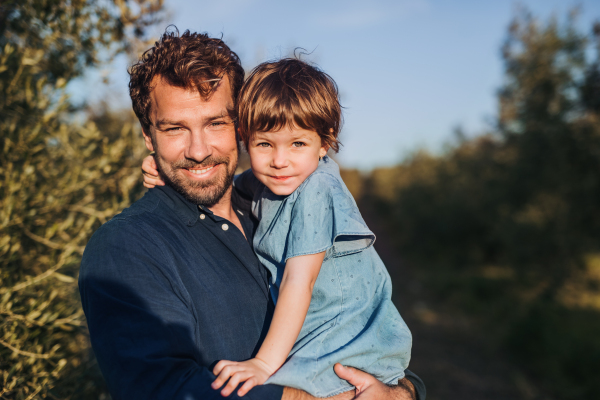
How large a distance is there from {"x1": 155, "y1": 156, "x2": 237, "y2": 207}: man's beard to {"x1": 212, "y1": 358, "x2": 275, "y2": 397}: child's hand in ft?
2.81

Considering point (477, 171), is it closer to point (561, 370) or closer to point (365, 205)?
point (561, 370)

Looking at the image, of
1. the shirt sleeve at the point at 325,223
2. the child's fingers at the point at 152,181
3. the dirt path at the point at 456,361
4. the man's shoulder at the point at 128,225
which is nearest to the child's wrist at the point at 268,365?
the shirt sleeve at the point at 325,223

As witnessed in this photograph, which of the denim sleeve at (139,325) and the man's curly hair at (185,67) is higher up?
the man's curly hair at (185,67)

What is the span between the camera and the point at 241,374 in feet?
5.04

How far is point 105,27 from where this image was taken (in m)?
3.29

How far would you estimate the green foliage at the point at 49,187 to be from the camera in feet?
7.63

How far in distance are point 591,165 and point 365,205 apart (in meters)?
29.5

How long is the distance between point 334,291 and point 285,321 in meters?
0.29

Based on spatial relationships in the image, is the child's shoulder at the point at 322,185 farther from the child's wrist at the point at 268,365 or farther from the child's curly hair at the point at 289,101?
the child's wrist at the point at 268,365

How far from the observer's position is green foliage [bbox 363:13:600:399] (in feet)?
23.0

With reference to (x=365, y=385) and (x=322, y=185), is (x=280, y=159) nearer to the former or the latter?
(x=322, y=185)

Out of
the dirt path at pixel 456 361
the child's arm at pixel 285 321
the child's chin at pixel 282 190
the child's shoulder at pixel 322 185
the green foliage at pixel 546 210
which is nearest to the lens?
the child's arm at pixel 285 321

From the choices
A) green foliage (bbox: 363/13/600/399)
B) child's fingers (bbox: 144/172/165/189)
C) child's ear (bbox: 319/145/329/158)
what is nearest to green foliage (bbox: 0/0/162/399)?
child's fingers (bbox: 144/172/165/189)

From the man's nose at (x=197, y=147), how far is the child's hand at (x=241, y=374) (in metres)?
1.03
